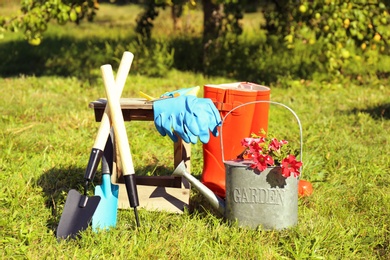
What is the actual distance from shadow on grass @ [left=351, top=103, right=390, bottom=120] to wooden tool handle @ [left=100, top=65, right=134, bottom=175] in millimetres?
3139

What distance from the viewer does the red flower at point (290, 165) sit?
117 inches

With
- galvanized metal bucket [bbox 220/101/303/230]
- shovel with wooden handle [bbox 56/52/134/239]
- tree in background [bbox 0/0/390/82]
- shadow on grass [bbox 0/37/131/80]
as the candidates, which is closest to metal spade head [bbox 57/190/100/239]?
shovel with wooden handle [bbox 56/52/134/239]


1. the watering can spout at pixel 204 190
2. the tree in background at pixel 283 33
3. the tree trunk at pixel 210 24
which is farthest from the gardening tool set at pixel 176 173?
the tree trunk at pixel 210 24

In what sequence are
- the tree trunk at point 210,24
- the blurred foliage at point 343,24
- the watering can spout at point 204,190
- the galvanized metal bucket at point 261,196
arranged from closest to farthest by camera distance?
the galvanized metal bucket at point 261,196, the watering can spout at point 204,190, the blurred foliage at point 343,24, the tree trunk at point 210,24

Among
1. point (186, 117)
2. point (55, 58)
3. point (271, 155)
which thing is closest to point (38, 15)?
point (55, 58)

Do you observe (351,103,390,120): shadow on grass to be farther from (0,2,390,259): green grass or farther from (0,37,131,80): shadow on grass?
(0,37,131,80): shadow on grass

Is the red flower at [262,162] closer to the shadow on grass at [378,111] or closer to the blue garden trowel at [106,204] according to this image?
the blue garden trowel at [106,204]

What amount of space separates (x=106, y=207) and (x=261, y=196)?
0.76 m

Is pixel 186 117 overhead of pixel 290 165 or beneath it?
overhead

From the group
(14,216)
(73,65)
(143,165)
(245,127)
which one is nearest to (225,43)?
(73,65)

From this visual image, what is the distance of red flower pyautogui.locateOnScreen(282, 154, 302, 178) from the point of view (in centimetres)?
296

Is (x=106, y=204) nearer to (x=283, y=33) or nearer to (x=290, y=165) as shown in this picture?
(x=290, y=165)

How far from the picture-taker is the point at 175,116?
311 cm

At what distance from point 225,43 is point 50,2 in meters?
2.64
